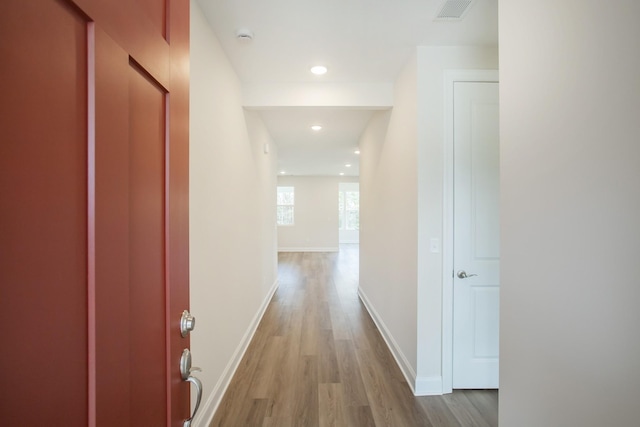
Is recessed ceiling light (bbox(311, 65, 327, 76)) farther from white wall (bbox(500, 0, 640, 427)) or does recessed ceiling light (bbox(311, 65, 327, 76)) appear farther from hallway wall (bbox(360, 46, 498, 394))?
white wall (bbox(500, 0, 640, 427))

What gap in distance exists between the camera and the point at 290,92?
9.12 feet

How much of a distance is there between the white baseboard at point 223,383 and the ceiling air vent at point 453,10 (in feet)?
8.92

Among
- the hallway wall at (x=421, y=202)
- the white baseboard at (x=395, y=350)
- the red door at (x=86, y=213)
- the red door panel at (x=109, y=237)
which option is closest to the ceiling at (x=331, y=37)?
the hallway wall at (x=421, y=202)

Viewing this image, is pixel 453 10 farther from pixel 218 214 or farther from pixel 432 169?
pixel 218 214

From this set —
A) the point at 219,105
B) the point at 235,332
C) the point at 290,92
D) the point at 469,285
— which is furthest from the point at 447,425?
the point at 290,92

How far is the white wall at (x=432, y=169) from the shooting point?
83.4 inches

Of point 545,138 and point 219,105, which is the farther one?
point 219,105

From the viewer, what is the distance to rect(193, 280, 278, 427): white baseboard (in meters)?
1.75

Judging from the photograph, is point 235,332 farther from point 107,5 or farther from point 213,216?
point 107,5

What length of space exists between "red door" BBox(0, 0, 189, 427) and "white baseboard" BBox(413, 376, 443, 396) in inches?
75.8

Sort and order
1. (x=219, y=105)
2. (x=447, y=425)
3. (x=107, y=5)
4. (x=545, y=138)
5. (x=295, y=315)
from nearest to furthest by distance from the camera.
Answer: (x=107, y=5) → (x=545, y=138) → (x=447, y=425) → (x=219, y=105) → (x=295, y=315)

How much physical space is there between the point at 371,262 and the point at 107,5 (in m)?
3.82

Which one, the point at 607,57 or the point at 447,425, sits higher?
the point at 607,57

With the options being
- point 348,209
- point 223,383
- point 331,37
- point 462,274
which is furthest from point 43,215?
point 348,209
